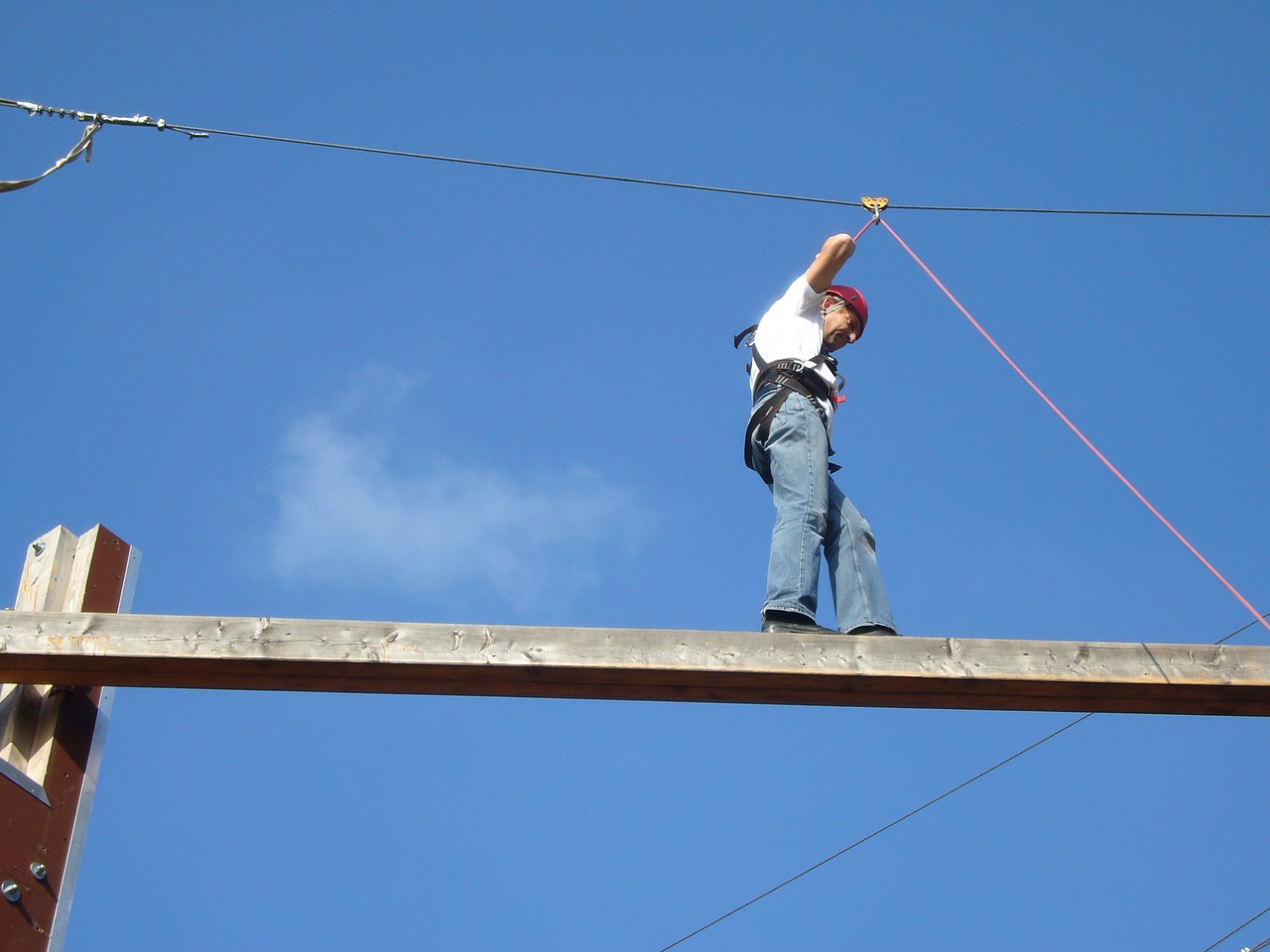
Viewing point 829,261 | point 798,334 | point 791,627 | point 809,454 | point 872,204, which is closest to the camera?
point 791,627

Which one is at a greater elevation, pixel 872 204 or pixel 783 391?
pixel 872 204

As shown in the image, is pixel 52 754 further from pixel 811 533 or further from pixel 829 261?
pixel 829 261

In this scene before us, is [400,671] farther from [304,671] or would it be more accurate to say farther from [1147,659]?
[1147,659]

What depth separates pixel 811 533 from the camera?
4082 mm

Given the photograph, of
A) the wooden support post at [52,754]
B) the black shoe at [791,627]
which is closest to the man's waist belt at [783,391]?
the black shoe at [791,627]

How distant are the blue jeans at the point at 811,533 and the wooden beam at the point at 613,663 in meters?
0.45

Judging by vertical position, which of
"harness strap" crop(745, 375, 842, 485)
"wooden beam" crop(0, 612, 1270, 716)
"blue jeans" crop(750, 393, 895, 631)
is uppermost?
"harness strap" crop(745, 375, 842, 485)

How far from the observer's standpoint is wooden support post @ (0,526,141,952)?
3.24m

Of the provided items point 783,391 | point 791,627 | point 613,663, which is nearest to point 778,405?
point 783,391

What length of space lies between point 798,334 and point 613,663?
1.55 metres

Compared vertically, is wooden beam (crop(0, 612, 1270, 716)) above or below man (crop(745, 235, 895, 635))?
below

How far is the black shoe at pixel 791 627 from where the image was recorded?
3.82m

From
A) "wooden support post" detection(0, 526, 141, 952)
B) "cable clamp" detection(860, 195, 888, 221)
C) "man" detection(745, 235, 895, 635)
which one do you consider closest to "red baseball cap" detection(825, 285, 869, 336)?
"man" detection(745, 235, 895, 635)

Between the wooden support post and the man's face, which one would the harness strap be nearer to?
the man's face
